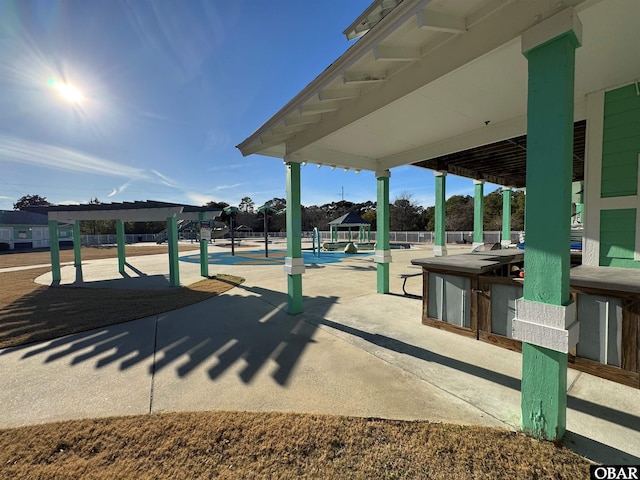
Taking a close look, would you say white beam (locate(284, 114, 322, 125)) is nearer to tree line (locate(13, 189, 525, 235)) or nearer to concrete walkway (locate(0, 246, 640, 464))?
concrete walkway (locate(0, 246, 640, 464))

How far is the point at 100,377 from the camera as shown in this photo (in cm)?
313

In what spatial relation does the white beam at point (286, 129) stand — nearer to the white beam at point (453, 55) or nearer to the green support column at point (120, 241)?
the white beam at point (453, 55)

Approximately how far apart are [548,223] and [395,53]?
2.08 m

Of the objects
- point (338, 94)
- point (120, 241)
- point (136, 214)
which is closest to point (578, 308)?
point (338, 94)

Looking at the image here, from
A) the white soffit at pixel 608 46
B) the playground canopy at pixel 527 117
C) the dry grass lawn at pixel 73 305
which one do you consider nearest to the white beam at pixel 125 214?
the dry grass lawn at pixel 73 305

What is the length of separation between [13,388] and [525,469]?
4837mm

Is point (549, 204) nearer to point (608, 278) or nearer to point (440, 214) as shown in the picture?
point (608, 278)

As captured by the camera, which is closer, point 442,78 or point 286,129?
point 442,78

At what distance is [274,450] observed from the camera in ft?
6.49

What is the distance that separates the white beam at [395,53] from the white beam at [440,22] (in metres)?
0.43

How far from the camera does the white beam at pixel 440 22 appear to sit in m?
2.17

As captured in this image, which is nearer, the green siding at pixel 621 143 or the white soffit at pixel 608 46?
the white soffit at pixel 608 46

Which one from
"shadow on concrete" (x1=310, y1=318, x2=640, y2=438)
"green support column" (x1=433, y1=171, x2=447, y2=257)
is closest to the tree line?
"green support column" (x1=433, y1=171, x2=447, y2=257)

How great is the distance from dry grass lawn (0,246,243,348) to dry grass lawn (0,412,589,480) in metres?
3.19
